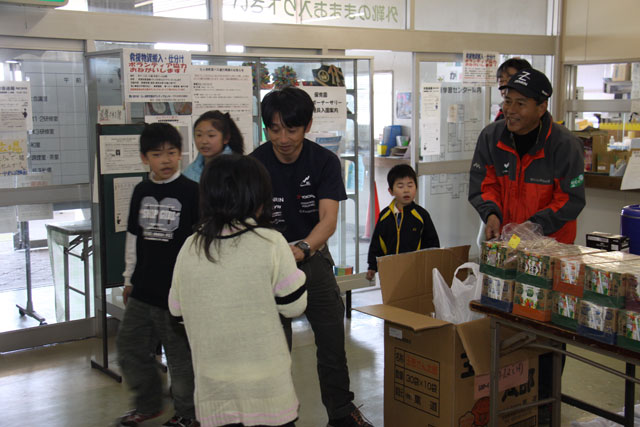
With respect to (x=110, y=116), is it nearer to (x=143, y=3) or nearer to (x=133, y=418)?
(x=143, y=3)

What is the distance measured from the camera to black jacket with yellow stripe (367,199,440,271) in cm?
397

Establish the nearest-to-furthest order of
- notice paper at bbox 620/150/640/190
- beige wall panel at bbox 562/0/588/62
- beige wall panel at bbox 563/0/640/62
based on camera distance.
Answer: notice paper at bbox 620/150/640/190 → beige wall panel at bbox 563/0/640/62 → beige wall panel at bbox 562/0/588/62

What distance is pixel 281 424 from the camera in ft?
6.31

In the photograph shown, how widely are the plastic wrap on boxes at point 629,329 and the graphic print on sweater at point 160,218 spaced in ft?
5.66

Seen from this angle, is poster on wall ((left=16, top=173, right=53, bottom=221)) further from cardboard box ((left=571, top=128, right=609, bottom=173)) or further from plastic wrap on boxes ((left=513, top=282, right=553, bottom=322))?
cardboard box ((left=571, top=128, right=609, bottom=173))

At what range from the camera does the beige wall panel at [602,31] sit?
5613 mm

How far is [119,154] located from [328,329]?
5.48ft

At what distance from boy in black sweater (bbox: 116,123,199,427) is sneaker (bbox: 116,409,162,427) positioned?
6cm

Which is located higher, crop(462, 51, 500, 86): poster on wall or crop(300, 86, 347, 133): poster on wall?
crop(462, 51, 500, 86): poster on wall

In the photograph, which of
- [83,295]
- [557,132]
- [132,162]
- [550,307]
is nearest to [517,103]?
[557,132]

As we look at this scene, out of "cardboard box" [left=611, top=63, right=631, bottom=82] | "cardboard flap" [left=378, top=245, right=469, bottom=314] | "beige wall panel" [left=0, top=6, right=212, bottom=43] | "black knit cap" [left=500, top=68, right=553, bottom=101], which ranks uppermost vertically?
"beige wall panel" [left=0, top=6, right=212, bottom=43]

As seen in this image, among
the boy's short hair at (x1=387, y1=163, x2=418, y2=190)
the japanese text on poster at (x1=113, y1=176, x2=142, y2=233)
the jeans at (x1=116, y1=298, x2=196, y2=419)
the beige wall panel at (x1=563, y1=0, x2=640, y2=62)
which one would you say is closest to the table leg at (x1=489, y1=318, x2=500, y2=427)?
the jeans at (x1=116, y1=298, x2=196, y2=419)

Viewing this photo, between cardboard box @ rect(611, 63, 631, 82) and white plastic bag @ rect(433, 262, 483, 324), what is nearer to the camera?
white plastic bag @ rect(433, 262, 483, 324)

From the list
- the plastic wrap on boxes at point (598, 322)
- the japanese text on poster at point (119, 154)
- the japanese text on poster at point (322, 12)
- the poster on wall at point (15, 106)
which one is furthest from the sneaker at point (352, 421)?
the japanese text on poster at point (322, 12)
